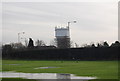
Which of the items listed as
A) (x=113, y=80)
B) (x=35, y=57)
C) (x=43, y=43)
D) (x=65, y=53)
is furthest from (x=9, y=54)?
(x=113, y=80)

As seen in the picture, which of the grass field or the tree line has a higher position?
the tree line

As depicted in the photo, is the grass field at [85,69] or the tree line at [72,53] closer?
the grass field at [85,69]

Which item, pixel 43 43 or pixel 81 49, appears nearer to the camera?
pixel 81 49

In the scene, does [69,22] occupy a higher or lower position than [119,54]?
higher

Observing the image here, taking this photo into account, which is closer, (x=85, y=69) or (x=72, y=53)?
(x=85, y=69)

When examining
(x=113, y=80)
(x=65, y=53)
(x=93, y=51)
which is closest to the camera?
(x=113, y=80)

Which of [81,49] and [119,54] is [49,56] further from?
[119,54]

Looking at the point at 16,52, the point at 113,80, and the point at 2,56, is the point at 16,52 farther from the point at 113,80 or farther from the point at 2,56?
the point at 113,80

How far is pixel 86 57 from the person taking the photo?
6228cm

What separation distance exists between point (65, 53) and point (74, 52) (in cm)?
229

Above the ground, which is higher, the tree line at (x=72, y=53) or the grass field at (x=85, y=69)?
the tree line at (x=72, y=53)

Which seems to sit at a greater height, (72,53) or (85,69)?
(72,53)

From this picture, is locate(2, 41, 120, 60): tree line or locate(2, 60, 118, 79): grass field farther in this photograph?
locate(2, 41, 120, 60): tree line

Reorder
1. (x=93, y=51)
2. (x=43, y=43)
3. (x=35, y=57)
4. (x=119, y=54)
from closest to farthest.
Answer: (x=119, y=54) → (x=93, y=51) → (x=35, y=57) → (x=43, y=43)
